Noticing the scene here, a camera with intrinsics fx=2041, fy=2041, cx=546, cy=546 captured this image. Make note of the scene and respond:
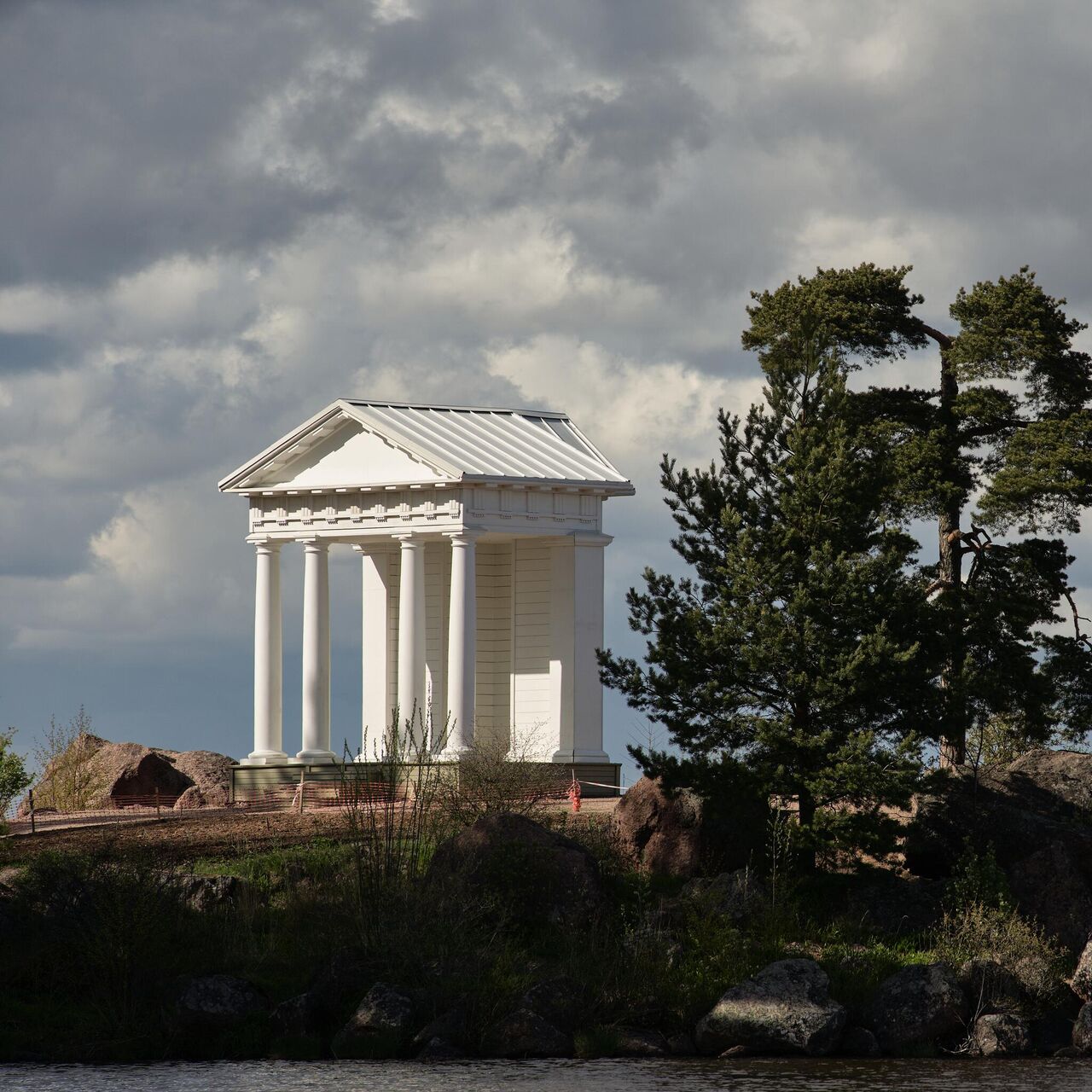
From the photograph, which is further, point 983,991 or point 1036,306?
point 1036,306

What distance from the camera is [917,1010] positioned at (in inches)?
1139

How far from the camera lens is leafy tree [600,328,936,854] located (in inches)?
1339

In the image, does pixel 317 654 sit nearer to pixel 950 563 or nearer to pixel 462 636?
pixel 462 636

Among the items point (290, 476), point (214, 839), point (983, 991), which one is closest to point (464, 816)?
point (214, 839)

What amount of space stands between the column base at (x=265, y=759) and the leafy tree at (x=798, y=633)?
14.1 metres

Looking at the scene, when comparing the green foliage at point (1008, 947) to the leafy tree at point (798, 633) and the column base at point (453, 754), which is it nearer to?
the leafy tree at point (798, 633)

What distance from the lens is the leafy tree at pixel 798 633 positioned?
3400 cm

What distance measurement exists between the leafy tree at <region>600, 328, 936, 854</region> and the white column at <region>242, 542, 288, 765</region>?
14.8 m

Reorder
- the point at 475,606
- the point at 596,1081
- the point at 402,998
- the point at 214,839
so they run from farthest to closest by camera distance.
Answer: the point at 475,606 → the point at 214,839 → the point at 402,998 → the point at 596,1081

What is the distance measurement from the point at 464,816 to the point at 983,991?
9.97 meters

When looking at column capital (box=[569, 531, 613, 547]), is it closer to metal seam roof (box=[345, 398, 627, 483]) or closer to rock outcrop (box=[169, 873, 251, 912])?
metal seam roof (box=[345, 398, 627, 483])

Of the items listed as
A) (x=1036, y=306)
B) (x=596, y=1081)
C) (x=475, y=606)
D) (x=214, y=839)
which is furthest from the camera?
(x=475, y=606)

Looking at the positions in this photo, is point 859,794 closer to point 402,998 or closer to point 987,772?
point 987,772

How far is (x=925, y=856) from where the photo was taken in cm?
3534
